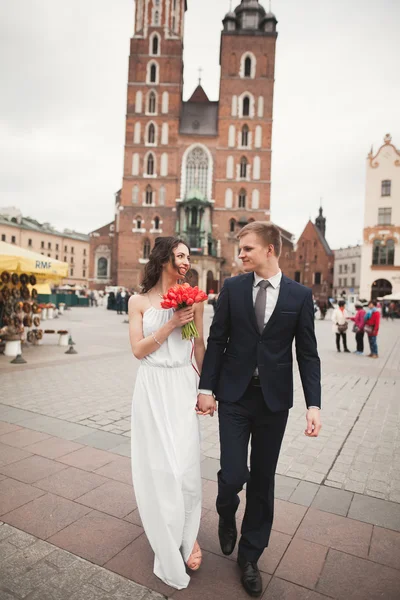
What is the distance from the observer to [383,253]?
138 ft

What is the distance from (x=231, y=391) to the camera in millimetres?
2342

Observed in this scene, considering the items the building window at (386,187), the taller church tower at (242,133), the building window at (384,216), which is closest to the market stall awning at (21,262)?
the taller church tower at (242,133)

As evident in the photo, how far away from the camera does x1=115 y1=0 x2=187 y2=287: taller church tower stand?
4569 cm

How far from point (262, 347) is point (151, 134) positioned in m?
47.8

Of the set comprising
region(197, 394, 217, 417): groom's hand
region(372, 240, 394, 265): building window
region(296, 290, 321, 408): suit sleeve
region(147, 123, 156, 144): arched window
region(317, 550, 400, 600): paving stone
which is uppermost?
region(147, 123, 156, 144): arched window

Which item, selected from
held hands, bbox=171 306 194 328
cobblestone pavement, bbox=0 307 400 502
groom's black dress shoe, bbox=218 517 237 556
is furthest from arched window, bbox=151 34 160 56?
groom's black dress shoe, bbox=218 517 237 556

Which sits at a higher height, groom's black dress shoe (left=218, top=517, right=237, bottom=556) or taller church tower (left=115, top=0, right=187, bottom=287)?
taller church tower (left=115, top=0, right=187, bottom=287)

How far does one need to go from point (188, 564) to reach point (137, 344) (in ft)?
4.20

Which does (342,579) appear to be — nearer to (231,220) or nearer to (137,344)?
(137,344)

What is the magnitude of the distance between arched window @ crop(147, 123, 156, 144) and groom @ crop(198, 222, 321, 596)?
46972 millimetres

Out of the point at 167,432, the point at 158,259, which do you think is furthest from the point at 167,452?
the point at 158,259

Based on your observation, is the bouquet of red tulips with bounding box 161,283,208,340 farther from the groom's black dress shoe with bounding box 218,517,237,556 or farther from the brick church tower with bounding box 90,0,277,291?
the brick church tower with bounding box 90,0,277,291

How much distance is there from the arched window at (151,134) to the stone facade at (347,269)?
4907cm

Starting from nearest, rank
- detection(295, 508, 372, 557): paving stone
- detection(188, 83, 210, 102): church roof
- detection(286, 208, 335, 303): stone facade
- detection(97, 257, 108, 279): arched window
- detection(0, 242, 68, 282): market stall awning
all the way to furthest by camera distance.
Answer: detection(295, 508, 372, 557): paving stone < detection(0, 242, 68, 282): market stall awning < detection(97, 257, 108, 279): arched window < detection(188, 83, 210, 102): church roof < detection(286, 208, 335, 303): stone facade
